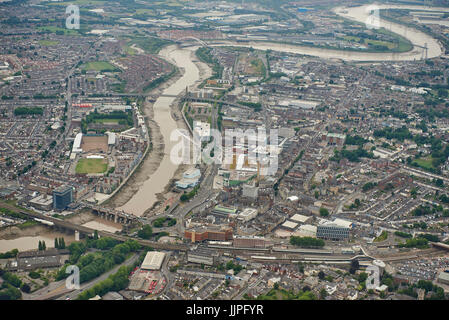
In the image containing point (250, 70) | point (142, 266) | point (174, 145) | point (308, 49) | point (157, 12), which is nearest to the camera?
point (142, 266)

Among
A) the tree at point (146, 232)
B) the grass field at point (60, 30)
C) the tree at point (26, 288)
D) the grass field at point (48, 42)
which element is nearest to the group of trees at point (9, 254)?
the tree at point (26, 288)

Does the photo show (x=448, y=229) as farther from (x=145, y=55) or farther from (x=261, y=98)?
(x=145, y=55)

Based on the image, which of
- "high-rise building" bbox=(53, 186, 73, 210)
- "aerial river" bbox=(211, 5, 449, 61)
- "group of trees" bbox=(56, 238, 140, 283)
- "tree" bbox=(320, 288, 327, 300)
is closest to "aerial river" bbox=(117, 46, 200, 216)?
"high-rise building" bbox=(53, 186, 73, 210)

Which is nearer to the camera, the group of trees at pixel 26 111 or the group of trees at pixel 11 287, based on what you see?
the group of trees at pixel 11 287

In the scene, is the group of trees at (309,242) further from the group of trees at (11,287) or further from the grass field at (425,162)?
the grass field at (425,162)

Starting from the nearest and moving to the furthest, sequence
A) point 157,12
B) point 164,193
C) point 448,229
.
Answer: point 448,229 < point 164,193 < point 157,12

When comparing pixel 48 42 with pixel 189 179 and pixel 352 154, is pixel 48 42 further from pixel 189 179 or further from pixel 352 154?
pixel 352 154

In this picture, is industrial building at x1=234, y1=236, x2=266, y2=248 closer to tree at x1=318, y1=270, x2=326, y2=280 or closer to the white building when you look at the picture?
the white building

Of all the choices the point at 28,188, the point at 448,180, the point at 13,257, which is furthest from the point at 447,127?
the point at 13,257
